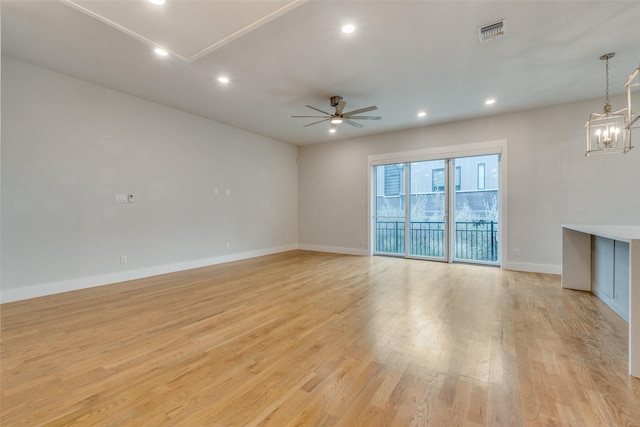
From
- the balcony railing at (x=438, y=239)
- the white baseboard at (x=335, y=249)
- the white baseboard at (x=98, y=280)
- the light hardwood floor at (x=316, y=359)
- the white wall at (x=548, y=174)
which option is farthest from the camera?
the white baseboard at (x=335, y=249)

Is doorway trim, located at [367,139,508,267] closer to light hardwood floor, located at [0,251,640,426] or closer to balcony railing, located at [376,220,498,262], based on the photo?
balcony railing, located at [376,220,498,262]

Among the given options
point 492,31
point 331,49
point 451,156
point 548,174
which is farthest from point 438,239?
point 331,49

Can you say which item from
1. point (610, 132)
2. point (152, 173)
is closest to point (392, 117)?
point (610, 132)

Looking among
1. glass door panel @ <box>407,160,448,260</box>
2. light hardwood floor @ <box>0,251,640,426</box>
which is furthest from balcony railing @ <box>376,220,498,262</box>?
light hardwood floor @ <box>0,251,640,426</box>

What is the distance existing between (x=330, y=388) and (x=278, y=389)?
1.06 feet

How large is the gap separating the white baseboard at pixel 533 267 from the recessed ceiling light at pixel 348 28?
489 cm

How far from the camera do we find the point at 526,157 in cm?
488

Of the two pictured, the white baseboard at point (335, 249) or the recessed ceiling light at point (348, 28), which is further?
the white baseboard at point (335, 249)

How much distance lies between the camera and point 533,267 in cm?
482

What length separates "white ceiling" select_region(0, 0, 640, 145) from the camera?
241 cm

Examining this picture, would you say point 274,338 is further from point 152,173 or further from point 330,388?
point 152,173

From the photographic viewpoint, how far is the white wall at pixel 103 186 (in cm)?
333

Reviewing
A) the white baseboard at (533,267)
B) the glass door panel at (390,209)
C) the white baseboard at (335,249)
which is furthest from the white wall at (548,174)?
the white baseboard at (335,249)

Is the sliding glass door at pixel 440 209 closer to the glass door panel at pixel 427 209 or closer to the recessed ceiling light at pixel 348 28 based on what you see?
the glass door panel at pixel 427 209
